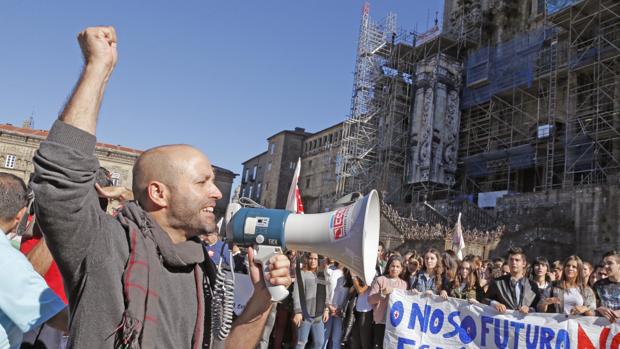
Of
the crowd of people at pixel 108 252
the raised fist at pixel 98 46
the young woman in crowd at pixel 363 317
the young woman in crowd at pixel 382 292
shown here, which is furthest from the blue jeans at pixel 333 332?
the raised fist at pixel 98 46

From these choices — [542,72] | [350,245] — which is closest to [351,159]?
[542,72]

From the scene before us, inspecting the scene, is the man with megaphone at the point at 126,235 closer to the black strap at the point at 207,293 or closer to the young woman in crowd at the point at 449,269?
the black strap at the point at 207,293

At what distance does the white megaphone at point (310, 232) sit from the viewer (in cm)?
228

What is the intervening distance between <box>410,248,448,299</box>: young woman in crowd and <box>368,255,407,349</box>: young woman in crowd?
32 centimetres

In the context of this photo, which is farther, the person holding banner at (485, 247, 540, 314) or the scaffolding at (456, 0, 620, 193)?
the scaffolding at (456, 0, 620, 193)

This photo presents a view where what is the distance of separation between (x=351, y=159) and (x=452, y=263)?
26157 millimetres

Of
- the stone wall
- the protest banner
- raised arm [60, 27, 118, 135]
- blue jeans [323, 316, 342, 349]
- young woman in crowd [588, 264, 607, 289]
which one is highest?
the stone wall

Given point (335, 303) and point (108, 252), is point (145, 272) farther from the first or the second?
point (335, 303)

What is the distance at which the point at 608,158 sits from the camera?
2189 cm

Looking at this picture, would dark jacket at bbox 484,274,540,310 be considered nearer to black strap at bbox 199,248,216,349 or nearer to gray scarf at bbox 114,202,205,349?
black strap at bbox 199,248,216,349

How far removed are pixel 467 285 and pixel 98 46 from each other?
6.79 meters

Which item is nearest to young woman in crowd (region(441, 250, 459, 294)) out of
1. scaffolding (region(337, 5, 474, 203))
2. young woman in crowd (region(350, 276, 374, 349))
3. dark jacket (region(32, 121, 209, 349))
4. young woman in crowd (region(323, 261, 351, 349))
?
young woman in crowd (region(350, 276, 374, 349))

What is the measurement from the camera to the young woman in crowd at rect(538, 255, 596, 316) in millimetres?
6281

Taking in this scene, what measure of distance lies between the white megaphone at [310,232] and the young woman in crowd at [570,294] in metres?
4.73
